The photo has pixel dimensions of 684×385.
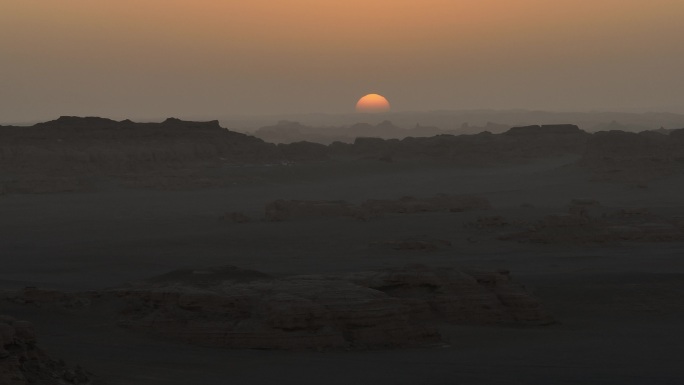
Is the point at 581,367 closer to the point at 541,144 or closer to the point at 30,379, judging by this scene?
the point at 30,379

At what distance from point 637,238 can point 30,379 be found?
919 inches

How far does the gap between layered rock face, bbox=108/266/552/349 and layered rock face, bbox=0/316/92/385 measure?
400cm

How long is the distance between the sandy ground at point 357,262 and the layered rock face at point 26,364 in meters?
0.80

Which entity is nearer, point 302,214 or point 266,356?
point 266,356

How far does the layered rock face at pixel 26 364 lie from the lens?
37.4ft

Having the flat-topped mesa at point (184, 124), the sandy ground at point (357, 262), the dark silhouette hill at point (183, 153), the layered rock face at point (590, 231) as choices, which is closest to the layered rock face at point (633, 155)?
the dark silhouette hill at point (183, 153)

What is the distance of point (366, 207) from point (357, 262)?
12.1 m

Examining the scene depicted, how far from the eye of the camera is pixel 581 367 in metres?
15.6

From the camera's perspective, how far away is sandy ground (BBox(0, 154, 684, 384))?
14977mm

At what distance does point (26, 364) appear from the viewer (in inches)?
470

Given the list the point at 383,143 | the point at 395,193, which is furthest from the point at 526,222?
the point at 383,143

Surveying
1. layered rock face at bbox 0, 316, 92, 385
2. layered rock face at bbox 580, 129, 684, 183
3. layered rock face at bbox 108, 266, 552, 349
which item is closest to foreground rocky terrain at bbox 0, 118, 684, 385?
layered rock face at bbox 108, 266, 552, 349

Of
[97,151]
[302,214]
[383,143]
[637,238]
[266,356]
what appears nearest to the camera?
[266,356]

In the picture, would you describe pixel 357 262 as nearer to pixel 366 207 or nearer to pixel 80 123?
pixel 366 207
